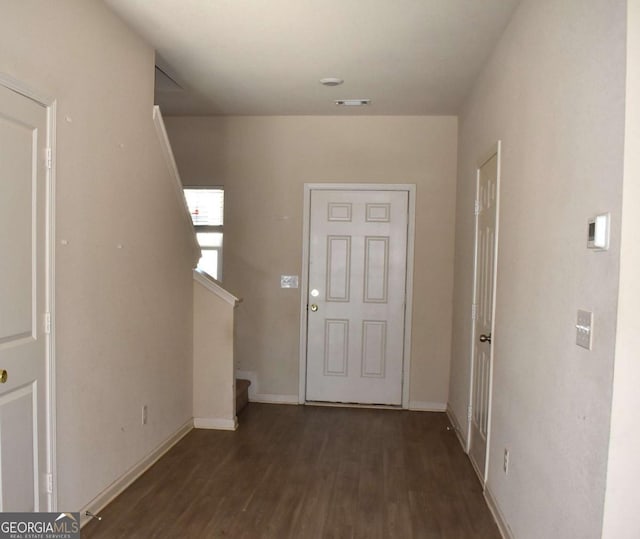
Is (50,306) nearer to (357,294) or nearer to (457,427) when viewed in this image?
(357,294)

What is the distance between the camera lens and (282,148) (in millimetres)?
4668

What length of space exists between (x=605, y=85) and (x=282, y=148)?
11.4ft

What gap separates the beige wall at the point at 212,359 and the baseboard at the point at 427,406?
1.73m

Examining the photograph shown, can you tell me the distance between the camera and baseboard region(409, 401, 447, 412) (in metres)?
4.60

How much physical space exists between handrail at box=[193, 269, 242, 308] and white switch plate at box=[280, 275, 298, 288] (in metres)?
0.88

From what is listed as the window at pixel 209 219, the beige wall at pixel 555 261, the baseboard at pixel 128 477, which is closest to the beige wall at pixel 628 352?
the beige wall at pixel 555 261

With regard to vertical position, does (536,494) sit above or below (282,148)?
below

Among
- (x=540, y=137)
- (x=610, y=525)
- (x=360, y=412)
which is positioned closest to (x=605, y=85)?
(x=540, y=137)

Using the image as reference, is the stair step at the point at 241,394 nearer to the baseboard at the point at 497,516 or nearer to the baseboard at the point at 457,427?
the baseboard at the point at 457,427

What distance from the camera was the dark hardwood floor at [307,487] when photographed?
2506 mm

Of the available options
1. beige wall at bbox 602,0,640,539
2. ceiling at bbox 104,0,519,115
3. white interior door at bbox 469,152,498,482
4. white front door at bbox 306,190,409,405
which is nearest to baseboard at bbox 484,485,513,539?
white interior door at bbox 469,152,498,482

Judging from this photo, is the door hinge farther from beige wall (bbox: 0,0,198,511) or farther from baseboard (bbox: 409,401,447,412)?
baseboard (bbox: 409,401,447,412)

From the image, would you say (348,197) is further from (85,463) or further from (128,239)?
(85,463)

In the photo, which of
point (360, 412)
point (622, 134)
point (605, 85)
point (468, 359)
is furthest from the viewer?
point (360, 412)
